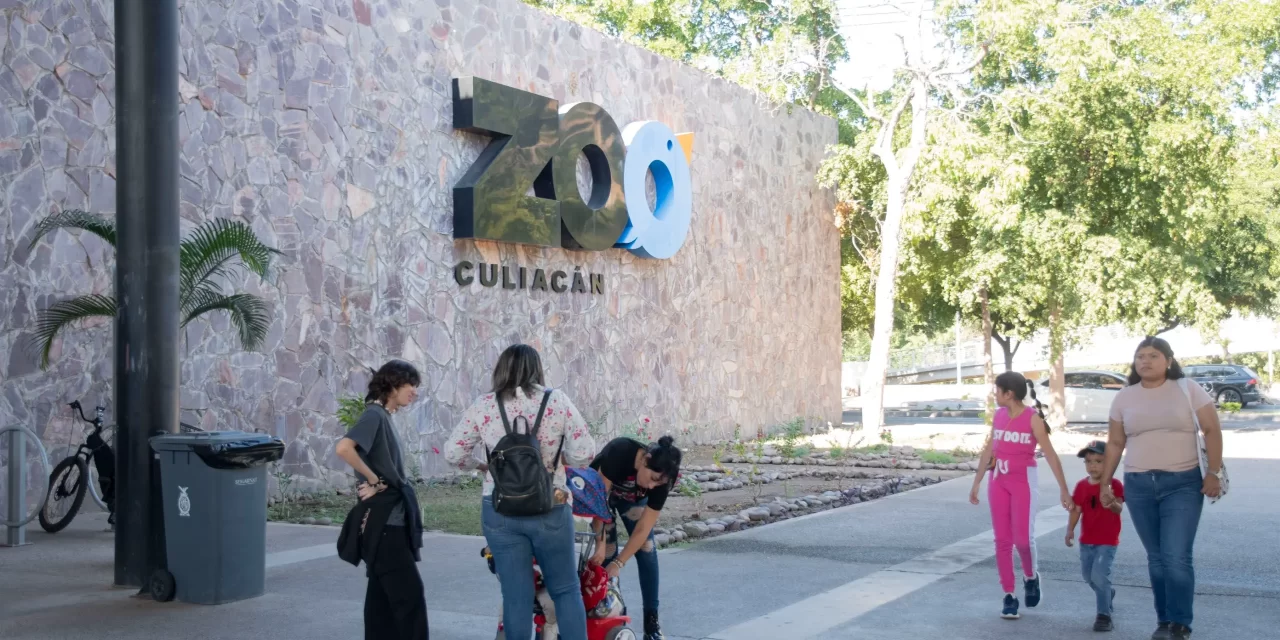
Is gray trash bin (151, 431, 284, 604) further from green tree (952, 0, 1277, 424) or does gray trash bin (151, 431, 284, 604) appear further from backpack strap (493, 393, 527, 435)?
green tree (952, 0, 1277, 424)

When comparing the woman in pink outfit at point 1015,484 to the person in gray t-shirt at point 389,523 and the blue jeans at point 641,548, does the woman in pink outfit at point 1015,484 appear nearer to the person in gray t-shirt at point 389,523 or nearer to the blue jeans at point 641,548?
the blue jeans at point 641,548

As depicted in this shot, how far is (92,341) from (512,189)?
634cm

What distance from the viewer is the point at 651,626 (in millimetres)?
6641

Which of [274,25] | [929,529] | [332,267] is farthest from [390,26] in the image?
[929,529]

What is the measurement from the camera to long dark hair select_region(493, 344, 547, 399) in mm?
5438

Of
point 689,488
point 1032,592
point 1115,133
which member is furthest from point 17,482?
point 1115,133

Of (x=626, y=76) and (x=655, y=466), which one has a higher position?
(x=626, y=76)

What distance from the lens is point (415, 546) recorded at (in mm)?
6207

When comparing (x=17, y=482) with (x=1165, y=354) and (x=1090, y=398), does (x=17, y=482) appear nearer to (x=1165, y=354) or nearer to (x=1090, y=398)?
(x=1165, y=354)

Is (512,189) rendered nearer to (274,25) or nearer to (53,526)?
(274,25)

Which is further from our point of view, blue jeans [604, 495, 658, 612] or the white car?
the white car

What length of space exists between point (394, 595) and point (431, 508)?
22.1ft

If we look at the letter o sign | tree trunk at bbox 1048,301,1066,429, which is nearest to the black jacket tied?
the letter o sign

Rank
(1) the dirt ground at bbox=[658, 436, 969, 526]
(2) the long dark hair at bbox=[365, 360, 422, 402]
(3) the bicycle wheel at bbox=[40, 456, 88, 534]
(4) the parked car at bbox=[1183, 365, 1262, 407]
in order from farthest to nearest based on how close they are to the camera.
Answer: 1. (4) the parked car at bbox=[1183, 365, 1262, 407]
2. (1) the dirt ground at bbox=[658, 436, 969, 526]
3. (3) the bicycle wheel at bbox=[40, 456, 88, 534]
4. (2) the long dark hair at bbox=[365, 360, 422, 402]
